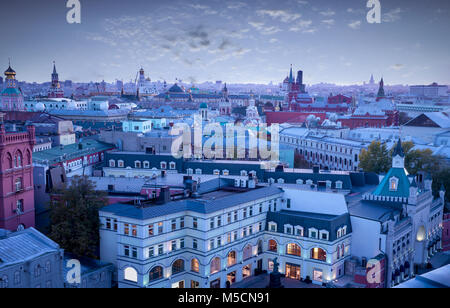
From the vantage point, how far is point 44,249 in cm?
2619

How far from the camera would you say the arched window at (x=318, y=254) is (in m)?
33.5

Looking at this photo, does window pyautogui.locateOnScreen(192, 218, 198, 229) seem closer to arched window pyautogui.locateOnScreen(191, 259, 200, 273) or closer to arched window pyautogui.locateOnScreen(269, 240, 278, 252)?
arched window pyautogui.locateOnScreen(191, 259, 200, 273)

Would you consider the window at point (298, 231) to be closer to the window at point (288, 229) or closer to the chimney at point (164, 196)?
the window at point (288, 229)

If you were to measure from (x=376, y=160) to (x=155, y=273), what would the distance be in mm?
36834

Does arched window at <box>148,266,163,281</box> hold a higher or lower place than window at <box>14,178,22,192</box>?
lower

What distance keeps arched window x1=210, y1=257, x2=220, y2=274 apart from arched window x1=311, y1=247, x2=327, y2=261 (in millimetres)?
7147

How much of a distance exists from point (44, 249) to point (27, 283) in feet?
6.81

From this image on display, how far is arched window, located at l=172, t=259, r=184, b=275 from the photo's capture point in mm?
31361

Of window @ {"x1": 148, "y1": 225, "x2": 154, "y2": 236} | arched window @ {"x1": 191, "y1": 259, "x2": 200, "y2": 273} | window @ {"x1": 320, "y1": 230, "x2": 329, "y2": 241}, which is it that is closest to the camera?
window @ {"x1": 148, "y1": 225, "x2": 154, "y2": 236}

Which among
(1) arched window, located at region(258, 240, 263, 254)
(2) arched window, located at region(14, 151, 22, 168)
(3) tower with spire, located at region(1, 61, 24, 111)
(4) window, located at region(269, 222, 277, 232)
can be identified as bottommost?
(1) arched window, located at region(258, 240, 263, 254)

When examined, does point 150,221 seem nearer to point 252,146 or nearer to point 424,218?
point 424,218

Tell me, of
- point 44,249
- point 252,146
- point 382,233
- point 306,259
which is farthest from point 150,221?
point 252,146

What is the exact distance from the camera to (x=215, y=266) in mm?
32125

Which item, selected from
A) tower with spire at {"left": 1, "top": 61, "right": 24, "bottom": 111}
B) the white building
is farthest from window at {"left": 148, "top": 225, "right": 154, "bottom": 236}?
tower with spire at {"left": 1, "top": 61, "right": 24, "bottom": 111}
